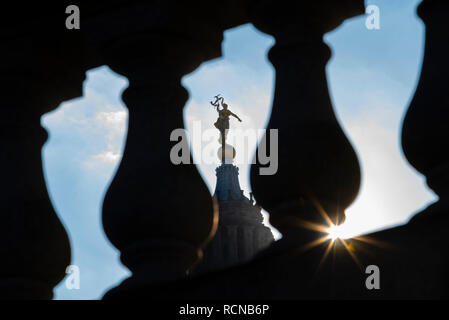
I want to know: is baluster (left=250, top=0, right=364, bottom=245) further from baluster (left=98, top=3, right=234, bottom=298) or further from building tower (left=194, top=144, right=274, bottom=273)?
building tower (left=194, top=144, right=274, bottom=273)

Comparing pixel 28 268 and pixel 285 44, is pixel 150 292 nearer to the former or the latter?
pixel 28 268

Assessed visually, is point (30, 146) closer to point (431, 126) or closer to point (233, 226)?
point (431, 126)

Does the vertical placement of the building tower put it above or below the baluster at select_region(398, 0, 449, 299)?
above

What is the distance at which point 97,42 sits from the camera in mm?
23422

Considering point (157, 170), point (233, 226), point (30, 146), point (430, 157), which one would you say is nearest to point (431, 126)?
point (430, 157)

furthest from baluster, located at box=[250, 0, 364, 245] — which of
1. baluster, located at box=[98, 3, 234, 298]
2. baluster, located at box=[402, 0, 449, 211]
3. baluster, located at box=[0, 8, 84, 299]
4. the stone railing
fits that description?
baluster, located at box=[0, 8, 84, 299]

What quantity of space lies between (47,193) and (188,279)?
694cm

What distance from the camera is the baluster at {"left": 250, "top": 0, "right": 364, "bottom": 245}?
18.9 meters

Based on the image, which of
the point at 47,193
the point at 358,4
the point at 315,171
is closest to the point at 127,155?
the point at 47,193

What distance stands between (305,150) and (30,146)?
898cm

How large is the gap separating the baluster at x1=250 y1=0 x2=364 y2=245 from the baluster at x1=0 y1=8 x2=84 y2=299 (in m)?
6.07

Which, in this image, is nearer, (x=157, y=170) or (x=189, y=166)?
(x=157, y=170)

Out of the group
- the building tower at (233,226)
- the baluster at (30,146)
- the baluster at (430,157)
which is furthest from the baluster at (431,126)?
the building tower at (233,226)

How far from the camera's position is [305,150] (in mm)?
18969
